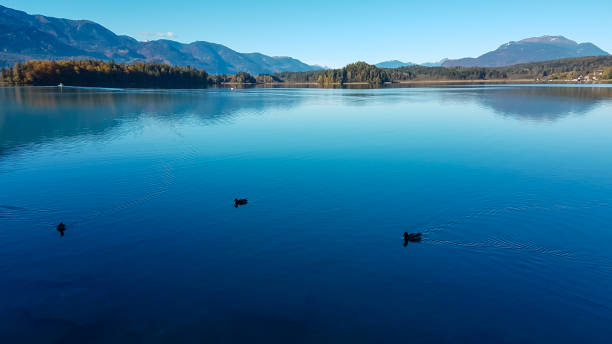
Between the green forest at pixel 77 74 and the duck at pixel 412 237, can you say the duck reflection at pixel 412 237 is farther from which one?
the green forest at pixel 77 74

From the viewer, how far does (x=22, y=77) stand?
6284 inches

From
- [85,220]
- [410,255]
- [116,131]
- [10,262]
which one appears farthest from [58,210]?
[116,131]

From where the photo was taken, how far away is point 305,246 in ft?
50.5

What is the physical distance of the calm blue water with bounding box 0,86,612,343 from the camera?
1084 cm

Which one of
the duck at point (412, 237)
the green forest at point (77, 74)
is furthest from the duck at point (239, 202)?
the green forest at point (77, 74)

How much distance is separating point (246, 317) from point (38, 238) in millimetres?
12227

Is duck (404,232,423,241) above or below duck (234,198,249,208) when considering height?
below

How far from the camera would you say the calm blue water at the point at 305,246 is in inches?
427

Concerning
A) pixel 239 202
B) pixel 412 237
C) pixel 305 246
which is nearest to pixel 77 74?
pixel 239 202

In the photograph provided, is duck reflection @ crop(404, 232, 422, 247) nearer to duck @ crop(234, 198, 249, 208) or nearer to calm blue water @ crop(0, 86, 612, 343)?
calm blue water @ crop(0, 86, 612, 343)

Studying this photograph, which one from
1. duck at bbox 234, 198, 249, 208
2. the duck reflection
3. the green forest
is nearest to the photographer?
the duck reflection

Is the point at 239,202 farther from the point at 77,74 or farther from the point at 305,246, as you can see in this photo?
the point at 77,74

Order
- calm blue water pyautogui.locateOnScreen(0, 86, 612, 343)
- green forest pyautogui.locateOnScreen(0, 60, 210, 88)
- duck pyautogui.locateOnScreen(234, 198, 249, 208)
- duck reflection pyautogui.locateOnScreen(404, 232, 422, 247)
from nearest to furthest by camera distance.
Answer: calm blue water pyautogui.locateOnScreen(0, 86, 612, 343)
duck reflection pyautogui.locateOnScreen(404, 232, 422, 247)
duck pyautogui.locateOnScreen(234, 198, 249, 208)
green forest pyautogui.locateOnScreen(0, 60, 210, 88)

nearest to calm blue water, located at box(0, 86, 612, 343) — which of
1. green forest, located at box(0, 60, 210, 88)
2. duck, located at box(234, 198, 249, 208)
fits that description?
duck, located at box(234, 198, 249, 208)
